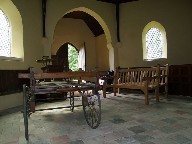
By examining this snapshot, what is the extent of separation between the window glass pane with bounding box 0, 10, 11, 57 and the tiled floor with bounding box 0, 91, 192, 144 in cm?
257

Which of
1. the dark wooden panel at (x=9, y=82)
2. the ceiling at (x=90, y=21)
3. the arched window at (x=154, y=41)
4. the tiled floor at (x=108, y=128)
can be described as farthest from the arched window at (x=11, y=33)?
the ceiling at (x=90, y=21)

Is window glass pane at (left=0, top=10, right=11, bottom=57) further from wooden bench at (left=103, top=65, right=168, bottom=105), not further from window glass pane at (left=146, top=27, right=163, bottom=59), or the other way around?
window glass pane at (left=146, top=27, right=163, bottom=59)

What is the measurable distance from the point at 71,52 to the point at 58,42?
12.1 metres

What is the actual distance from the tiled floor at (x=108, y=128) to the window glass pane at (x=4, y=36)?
2.57m

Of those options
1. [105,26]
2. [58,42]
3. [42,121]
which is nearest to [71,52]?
[58,42]

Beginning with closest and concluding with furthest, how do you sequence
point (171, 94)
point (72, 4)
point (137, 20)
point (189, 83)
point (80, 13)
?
point (189, 83)
point (171, 94)
point (72, 4)
point (137, 20)
point (80, 13)

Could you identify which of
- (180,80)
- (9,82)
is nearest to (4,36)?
(9,82)

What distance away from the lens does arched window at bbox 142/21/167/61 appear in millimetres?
7963

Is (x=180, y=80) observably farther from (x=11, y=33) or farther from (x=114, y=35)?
(x=11, y=33)

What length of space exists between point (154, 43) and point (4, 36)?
568 cm

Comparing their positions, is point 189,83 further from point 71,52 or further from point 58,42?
point 71,52

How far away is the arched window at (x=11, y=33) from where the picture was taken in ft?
20.0

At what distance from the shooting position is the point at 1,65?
534 centimetres

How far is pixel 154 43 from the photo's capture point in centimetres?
838
